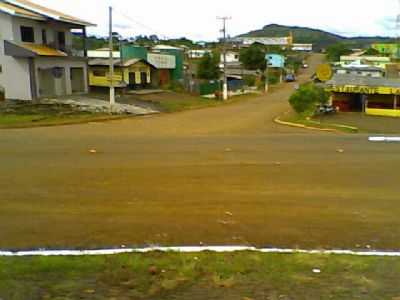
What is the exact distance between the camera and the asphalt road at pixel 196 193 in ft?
20.6

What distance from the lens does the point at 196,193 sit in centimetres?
875

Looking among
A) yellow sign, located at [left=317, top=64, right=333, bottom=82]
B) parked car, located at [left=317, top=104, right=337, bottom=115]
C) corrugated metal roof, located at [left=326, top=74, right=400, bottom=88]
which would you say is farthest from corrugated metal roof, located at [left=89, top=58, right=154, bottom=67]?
parked car, located at [left=317, top=104, right=337, bottom=115]

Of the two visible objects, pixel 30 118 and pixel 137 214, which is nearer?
pixel 137 214

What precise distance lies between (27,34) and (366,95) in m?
25.0

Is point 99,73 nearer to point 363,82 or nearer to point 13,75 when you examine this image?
point 13,75

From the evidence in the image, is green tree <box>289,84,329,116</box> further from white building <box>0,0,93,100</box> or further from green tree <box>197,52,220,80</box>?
green tree <box>197,52,220,80</box>

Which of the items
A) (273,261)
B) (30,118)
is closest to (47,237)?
(273,261)

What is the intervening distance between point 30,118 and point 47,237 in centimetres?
1819

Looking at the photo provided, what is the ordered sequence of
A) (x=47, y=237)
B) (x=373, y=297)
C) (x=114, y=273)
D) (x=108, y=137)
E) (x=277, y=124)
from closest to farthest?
1. (x=373, y=297)
2. (x=114, y=273)
3. (x=47, y=237)
4. (x=108, y=137)
5. (x=277, y=124)

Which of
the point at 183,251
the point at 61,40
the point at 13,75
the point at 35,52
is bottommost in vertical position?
the point at 183,251

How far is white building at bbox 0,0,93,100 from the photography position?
29.2 m

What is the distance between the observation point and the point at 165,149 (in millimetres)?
14336

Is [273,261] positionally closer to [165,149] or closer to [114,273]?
[114,273]

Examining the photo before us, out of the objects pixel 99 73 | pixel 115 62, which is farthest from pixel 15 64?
pixel 99 73
